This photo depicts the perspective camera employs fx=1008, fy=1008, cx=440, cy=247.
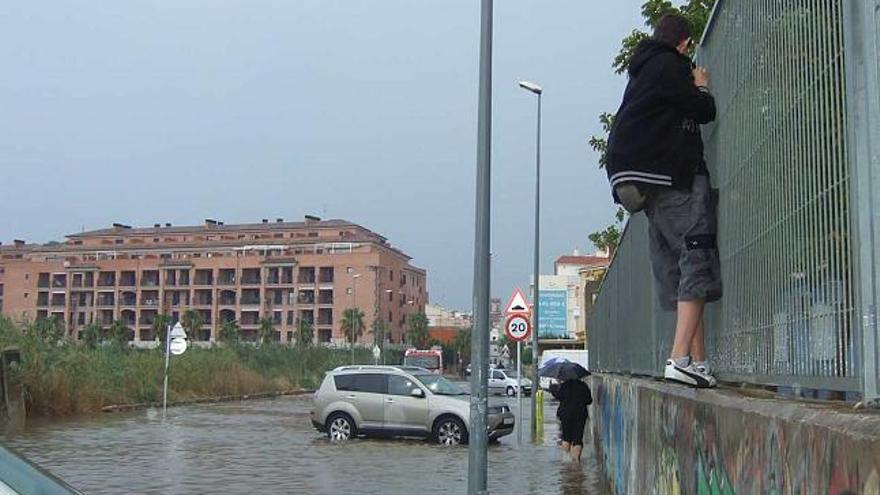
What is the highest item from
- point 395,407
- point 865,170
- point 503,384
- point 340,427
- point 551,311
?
point 551,311

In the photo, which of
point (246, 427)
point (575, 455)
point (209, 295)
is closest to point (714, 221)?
point (575, 455)

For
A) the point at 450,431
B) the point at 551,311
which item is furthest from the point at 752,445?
the point at 551,311

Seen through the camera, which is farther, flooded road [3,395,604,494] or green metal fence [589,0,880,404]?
flooded road [3,395,604,494]

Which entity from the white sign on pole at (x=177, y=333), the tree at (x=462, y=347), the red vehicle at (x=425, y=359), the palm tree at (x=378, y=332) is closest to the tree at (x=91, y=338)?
the white sign on pole at (x=177, y=333)

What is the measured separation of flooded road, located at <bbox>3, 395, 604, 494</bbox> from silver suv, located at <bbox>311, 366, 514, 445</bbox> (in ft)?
1.41

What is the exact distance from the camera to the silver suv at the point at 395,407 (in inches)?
882

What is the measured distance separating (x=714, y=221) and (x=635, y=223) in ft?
13.4

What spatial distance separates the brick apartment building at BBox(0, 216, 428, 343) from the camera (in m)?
128

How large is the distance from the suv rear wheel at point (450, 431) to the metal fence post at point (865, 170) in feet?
65.4

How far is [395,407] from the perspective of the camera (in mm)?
22781

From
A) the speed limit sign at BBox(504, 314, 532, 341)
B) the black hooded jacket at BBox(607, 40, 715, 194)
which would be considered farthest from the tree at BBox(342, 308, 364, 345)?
the black hooded jacket at BBox(607, 40, 715, 194)

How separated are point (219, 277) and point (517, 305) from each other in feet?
374

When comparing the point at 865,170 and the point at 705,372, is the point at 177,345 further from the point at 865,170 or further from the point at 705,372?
the point at 865,170

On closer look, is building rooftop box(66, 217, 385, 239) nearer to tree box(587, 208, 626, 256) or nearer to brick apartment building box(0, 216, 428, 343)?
brick apartment building box(0, 216, 428, 343)
